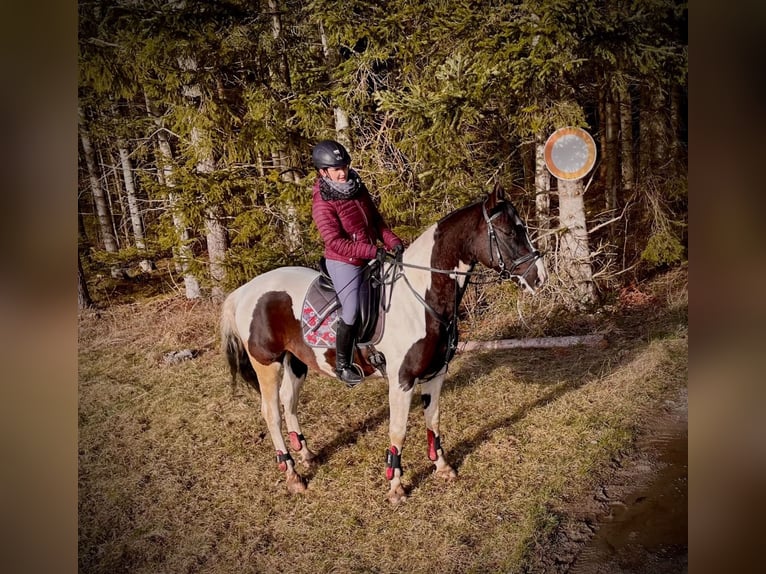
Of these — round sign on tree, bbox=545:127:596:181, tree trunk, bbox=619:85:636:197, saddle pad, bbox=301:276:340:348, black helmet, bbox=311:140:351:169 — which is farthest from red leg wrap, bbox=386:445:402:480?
tree trunk, bbox=619:85:636:197

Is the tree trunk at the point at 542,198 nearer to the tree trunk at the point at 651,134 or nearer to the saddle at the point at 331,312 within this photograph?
the tree trunk at the point at 651,134

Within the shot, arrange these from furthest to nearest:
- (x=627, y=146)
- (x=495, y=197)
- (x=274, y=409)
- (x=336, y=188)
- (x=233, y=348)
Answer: (x=627, y=146), (x=233, y=348), (x=274, y=409), (x=336, y=188), (x=495, y=197)

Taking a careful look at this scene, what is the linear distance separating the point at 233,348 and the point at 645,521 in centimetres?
263

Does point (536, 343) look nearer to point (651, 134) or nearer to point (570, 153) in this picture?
point (570, 153)

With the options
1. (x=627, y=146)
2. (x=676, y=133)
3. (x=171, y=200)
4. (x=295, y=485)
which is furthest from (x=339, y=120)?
(x=295, y=485)

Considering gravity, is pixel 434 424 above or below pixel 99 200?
below

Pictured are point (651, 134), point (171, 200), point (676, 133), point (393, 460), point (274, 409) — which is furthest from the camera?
point (171, 200)

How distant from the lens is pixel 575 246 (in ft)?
14.2

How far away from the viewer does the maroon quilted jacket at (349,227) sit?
2.52m

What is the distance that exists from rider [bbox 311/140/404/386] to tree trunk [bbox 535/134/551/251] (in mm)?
2058

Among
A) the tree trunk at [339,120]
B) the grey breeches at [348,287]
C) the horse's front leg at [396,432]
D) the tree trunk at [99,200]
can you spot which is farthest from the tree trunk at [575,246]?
the tree trunk at [99,200]

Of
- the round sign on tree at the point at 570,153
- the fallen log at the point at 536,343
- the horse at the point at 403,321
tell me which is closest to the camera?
the horse at the point at 403,321

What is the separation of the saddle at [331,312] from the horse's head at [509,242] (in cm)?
64
